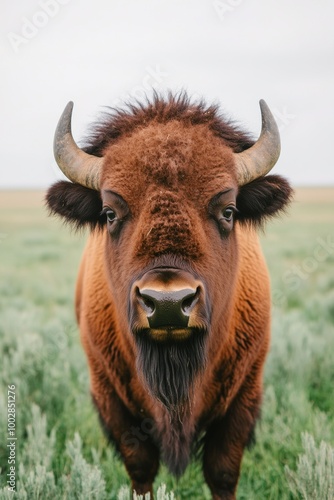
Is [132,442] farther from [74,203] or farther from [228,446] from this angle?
[74,203]

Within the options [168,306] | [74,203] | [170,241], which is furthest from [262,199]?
[168,306]

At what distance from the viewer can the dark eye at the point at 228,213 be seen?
Answer: 3.16m

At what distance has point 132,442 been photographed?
402 cm

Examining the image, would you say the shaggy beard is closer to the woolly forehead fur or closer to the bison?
the bison

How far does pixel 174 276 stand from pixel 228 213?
28.9 inches

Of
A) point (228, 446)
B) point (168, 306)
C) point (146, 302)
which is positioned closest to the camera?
point (168, 306)

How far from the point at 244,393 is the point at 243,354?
33 centimetres

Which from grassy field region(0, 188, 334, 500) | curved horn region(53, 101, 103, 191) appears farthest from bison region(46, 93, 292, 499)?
grassy field region(0, 188, 334, 500)

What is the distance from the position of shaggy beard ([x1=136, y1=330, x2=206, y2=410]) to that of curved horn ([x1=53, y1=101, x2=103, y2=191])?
1047 mm

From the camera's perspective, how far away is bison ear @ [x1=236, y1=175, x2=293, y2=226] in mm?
3547

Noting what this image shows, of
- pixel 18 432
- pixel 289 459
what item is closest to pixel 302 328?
pixel 289 459

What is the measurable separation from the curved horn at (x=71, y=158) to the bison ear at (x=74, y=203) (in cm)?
15

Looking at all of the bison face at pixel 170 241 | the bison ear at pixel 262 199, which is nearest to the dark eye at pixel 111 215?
the bison face at pixel 170 241

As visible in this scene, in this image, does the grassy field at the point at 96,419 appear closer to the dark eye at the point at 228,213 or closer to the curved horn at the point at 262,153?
the curved horn at the point at 262,153
